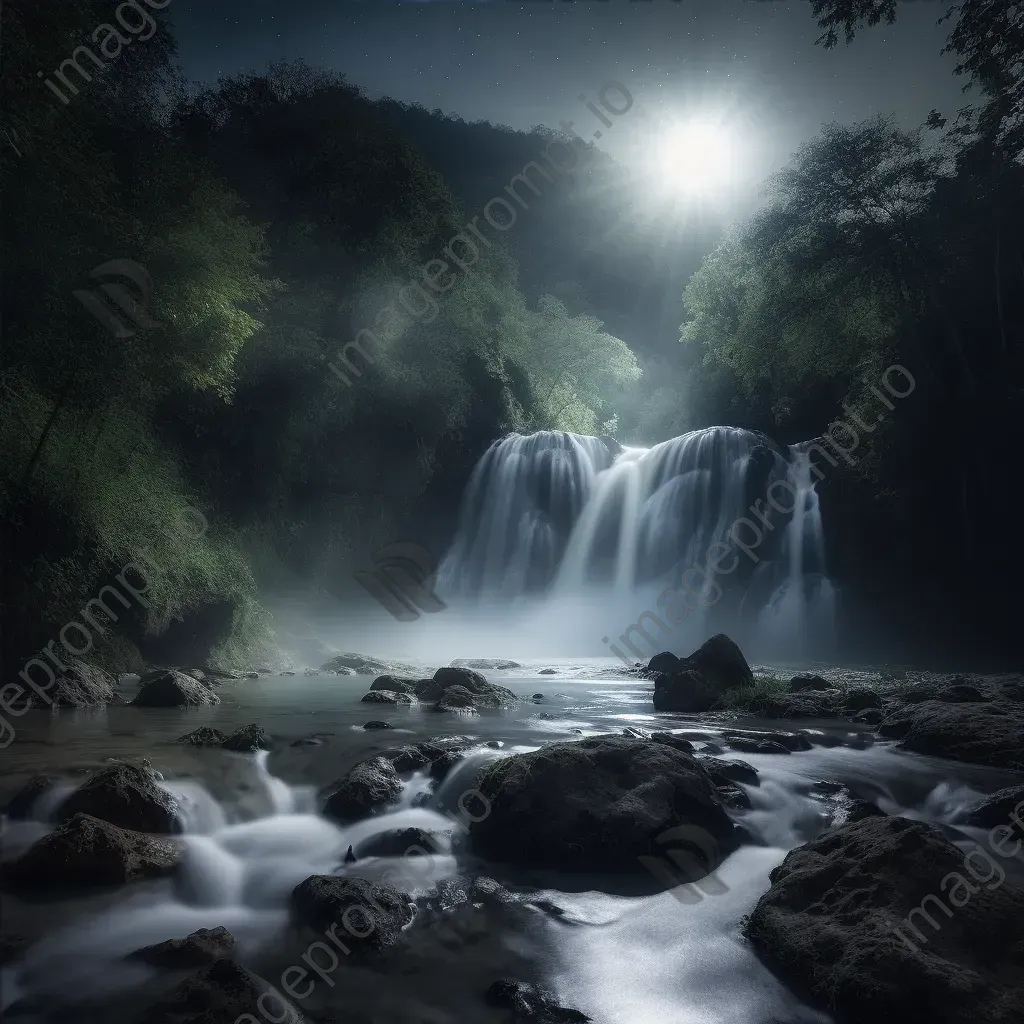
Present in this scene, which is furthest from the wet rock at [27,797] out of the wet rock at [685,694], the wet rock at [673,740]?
the wet rock at [685,694]

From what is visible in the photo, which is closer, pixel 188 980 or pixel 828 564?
pixel 188 980

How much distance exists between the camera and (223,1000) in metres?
2.98

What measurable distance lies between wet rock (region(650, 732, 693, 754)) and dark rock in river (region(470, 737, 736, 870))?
5.44 ft

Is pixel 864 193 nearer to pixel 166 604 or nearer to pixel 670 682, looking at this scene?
pixel 670 682

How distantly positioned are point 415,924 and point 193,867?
6.07 feet

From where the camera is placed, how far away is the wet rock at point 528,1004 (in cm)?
326

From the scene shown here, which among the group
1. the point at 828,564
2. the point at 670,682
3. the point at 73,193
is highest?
the point at 73,193

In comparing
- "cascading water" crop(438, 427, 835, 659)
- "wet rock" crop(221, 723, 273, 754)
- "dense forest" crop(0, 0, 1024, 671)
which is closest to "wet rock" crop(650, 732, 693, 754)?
"wet rock" crop(221, 723, 273, 754)

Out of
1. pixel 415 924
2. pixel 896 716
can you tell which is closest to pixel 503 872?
pixel 415 924

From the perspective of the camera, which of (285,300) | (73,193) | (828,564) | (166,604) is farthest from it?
(828,564)

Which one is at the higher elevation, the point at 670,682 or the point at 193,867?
the point at 670,682

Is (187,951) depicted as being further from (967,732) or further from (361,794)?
(967,732)

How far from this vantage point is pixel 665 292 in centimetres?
6203

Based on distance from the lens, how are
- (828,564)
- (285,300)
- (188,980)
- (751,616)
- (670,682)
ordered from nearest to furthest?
1. (188,980)
2. (670,682)
3. (285,300)
4. (828,564)
5. (751,616)
